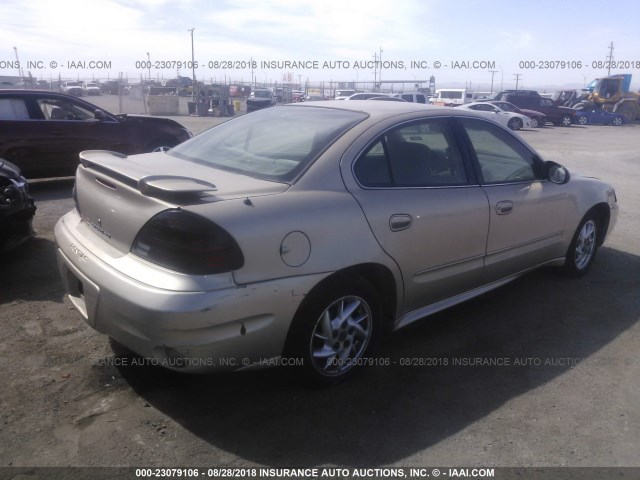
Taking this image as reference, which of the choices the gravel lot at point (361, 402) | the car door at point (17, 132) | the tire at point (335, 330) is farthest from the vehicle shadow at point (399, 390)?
the car door at point (17, 132)

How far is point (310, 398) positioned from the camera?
3148 mm

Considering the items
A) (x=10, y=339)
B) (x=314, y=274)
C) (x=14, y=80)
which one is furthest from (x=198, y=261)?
(x=14, y=80)

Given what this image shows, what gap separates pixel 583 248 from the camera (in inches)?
201

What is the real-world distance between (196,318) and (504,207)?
241 centimetres

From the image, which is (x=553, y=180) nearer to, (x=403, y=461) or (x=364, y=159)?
(x=364, y=159)

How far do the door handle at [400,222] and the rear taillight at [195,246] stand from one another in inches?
39.5

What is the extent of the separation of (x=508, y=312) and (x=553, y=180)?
3.63 feet

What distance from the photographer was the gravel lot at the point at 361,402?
270 centimetres

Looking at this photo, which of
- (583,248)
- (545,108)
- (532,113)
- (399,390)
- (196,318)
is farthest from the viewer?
(545,108)

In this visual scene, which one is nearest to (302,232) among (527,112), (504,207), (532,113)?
(504,207)

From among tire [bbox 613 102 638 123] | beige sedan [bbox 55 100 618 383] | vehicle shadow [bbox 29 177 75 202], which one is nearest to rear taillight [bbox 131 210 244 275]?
beige sedan [bbox 55 100 618 383]

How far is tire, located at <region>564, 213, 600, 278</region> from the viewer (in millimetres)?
4949

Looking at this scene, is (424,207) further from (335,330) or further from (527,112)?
(527,112)

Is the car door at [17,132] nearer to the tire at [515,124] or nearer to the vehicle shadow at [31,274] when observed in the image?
the vehicle shadow at [31,274]
